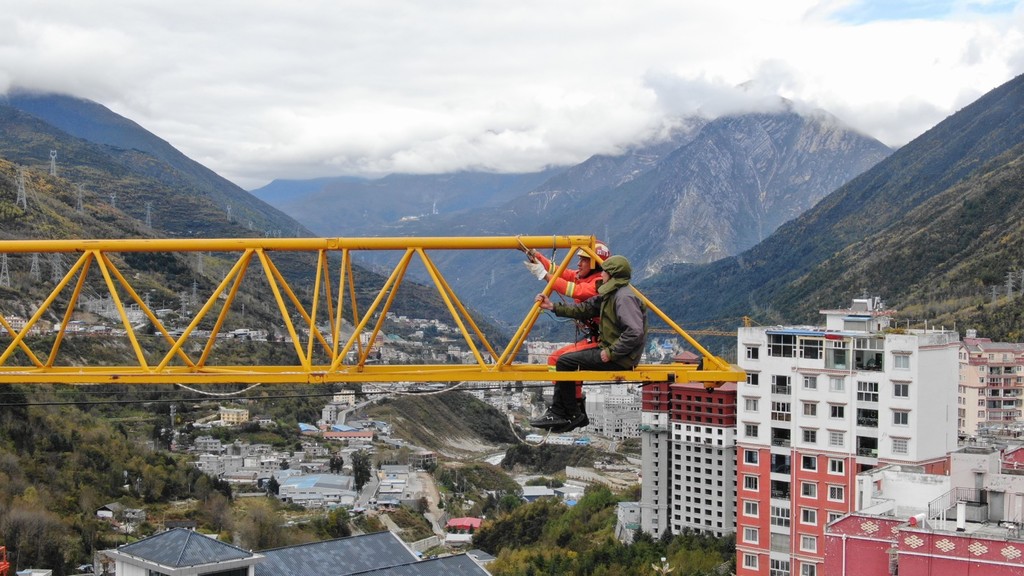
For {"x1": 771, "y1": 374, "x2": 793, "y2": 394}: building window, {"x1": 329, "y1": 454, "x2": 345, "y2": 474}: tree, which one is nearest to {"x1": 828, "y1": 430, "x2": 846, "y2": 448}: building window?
{"x1": 771, "y1": 374, "x2": 793, "y2": 394}: building window

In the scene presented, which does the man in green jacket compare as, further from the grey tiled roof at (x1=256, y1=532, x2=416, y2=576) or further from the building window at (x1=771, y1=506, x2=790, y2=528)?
the building window at (x1=771, y1=506, x2=790, y2=528)

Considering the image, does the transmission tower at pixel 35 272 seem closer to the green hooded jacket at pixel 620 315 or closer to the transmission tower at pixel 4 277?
the transmission tower at pixel 4 277

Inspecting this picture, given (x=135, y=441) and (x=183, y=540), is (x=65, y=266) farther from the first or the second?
(x=183, y=540)

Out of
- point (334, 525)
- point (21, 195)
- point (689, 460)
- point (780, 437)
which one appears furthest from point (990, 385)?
point (21, 195)

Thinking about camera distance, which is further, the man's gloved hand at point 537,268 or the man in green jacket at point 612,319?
the man's gloved hand at point 537,268

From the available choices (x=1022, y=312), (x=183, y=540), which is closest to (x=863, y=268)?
(x=1022, y=312)

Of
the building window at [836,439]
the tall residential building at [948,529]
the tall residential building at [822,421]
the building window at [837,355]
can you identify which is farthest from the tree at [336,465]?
the tall residential building at [948,529]
